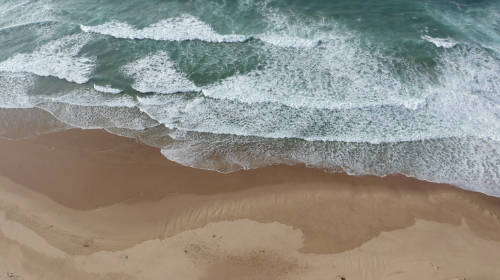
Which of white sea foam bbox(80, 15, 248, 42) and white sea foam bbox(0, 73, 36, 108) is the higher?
white sea foam bbox(80, 15, 248, 42)

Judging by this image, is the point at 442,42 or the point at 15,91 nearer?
the point at 15,91

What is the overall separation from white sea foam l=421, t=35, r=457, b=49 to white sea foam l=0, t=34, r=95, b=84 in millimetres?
14515

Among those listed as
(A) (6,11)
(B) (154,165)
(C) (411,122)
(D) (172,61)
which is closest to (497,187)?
(C) (411,122)

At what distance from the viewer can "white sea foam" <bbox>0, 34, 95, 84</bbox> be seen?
14.8m

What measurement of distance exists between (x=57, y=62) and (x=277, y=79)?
31.1 ft

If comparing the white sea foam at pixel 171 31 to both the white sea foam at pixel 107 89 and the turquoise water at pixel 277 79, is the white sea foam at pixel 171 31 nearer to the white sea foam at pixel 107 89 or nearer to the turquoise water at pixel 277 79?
the turquoise water at pixel 277 79

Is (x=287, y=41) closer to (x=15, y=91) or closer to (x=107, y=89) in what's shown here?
(x=107, y=89)

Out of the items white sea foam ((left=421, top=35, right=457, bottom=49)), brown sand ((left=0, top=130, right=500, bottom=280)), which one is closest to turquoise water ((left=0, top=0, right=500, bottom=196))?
white sea foam ((left=421, top=35, right=457, bottom=49))

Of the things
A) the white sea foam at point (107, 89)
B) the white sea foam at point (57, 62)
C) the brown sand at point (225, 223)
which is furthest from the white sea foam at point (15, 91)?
the brown sand at point (225, 223)

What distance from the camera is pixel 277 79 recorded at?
46.1 feet

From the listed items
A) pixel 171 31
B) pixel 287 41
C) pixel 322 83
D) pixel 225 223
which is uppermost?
pixel 171 31

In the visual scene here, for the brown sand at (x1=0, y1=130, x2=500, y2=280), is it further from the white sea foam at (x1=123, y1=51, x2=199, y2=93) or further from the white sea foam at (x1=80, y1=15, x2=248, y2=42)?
the white sea foam at (x1=80, y1=15, x2=248, y2=42)

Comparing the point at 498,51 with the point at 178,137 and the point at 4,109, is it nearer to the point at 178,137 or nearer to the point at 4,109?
the point at 178,137

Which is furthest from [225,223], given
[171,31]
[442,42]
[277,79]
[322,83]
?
[442,42]
